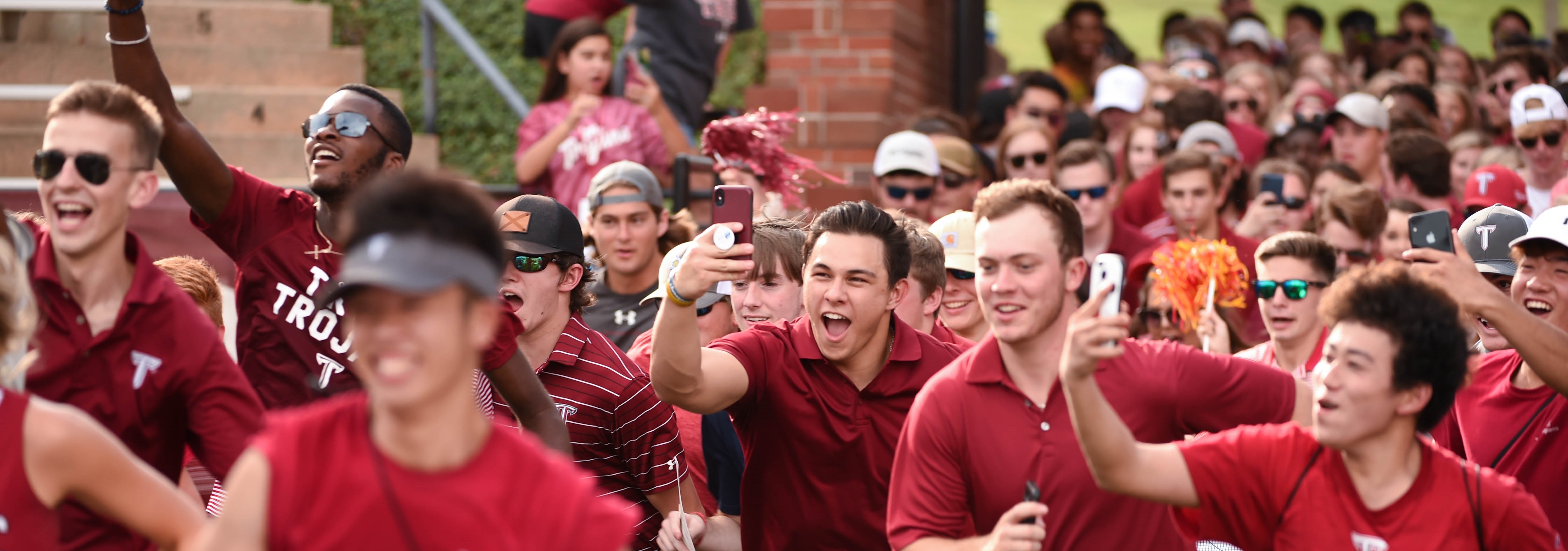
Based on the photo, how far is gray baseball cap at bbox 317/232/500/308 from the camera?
2385 millimetres

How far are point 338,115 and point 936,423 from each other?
1.91 meters

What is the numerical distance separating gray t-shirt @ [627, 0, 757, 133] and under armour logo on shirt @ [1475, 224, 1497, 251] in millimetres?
4636

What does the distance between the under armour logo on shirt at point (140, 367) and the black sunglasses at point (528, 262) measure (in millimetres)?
1799

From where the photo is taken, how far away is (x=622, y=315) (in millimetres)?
6566

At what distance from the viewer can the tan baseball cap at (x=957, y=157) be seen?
8141 millimetres

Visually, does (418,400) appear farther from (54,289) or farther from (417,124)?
(417,124)

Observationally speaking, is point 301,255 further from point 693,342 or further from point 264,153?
point 264,153

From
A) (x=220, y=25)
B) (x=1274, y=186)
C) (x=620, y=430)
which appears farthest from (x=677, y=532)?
(x=220, y=25)

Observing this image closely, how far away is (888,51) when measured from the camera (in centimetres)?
1013

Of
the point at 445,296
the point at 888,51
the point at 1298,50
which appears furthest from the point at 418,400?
the point at 1298,50

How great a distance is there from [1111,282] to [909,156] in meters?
4.63

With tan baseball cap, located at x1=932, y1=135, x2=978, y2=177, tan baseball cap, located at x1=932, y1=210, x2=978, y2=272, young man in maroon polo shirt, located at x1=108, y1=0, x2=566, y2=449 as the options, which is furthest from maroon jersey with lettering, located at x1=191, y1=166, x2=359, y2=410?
tan baseball cap, located at x1=932, y1=135, x2=978, y2=177

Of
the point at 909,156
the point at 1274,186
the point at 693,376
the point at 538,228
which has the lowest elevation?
the point at 693,376

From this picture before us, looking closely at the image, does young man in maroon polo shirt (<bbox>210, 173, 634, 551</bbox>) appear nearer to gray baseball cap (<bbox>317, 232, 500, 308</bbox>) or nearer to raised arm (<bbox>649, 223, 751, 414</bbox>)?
gray baseball cap (<bbox>317, 232, 500, 308</bbox>)
